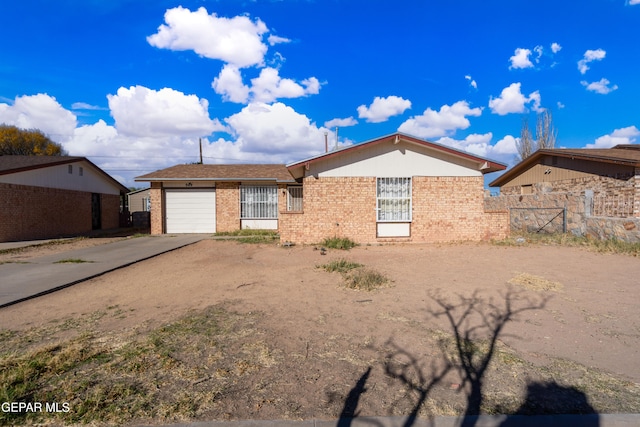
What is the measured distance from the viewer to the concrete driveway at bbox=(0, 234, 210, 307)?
21.9 feet

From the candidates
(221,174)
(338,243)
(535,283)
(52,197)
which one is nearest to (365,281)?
(535,283)

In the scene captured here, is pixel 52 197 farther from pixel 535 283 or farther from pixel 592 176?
pixel 592 176

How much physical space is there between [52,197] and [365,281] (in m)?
18.4

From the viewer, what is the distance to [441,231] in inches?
516

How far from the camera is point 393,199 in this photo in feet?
42.9

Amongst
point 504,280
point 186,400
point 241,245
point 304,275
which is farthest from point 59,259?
point 504,280

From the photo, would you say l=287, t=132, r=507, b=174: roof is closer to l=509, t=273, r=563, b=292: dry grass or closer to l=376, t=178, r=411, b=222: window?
l=376, t=178, r=411, b=222: window

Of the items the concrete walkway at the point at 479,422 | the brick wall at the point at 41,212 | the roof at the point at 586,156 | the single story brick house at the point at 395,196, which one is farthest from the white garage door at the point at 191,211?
the roof at the point at 586,156

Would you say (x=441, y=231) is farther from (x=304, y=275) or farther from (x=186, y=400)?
(x=186, y=400)

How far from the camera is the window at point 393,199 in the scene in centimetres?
1308

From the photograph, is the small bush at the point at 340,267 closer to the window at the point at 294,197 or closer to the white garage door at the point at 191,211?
the window at the point at 294,197

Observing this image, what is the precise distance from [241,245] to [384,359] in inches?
413

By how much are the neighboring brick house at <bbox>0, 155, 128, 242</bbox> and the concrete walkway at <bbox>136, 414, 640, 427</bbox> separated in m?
18.2

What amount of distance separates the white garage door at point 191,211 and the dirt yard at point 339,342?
1063cm
